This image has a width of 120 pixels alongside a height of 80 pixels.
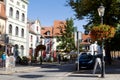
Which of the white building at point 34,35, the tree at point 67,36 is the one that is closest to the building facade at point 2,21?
the white building at point 34,35

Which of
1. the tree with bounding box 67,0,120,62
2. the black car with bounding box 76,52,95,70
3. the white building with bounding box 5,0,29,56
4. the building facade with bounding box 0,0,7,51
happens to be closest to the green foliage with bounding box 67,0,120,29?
the tree with bounding box 67,0,120,62

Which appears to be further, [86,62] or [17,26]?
[17,26]

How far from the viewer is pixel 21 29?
6294 cm

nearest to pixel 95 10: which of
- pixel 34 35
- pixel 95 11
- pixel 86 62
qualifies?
pixel 95 11

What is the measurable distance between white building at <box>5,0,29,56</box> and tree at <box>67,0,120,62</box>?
13938 mm

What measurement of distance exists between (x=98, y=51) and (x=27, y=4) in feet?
134

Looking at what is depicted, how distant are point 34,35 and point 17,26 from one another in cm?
1679

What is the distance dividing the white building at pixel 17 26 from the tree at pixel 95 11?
549 inches

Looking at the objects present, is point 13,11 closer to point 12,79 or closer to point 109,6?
point 109,6

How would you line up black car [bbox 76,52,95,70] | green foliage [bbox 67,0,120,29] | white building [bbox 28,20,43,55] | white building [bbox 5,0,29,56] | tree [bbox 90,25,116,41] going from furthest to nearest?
white building [bbox 28,20,43,55]
white building [bbox 5,0,29,56]
green foliage [bbox 67,0,120,29]
black car [bbox 76,52,95,70]
tree [bbox 90,25,116,41]

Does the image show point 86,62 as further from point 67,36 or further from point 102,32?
point 67,36

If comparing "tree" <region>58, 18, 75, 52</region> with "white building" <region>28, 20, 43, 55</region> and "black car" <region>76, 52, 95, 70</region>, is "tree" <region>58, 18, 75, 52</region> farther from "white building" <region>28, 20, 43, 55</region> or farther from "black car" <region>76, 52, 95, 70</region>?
"black car" <region>76, 52, 95, 70</region>

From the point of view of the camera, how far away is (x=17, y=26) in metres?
60.4

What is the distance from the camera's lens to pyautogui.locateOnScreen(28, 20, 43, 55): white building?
244ft
